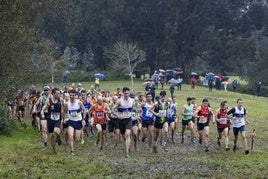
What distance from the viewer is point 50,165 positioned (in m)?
14.9

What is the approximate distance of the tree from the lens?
2621 inches

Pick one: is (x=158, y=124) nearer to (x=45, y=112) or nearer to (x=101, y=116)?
(x=101, y=116)

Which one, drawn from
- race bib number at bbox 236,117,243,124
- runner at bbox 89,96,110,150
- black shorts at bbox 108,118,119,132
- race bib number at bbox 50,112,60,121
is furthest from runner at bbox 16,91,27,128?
race bib number at bbox 236,117,243,124

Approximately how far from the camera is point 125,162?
15672 mm

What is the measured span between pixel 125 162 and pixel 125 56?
169 feet

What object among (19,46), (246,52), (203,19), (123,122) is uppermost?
(203,19)

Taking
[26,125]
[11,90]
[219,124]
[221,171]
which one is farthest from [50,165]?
[26,125]

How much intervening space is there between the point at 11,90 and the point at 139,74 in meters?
50.8

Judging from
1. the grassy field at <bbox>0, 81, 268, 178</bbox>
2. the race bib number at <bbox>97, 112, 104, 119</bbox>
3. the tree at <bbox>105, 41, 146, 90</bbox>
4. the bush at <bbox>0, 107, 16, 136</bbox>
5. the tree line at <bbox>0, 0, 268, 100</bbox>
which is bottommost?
the grassy field at <bbox>0, 81, 268, 178</bbox>

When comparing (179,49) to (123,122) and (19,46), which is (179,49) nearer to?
(19,46)

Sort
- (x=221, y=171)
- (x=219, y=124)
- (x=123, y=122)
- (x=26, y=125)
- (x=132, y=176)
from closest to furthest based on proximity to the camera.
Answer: (x=132, y=176)
(x=221, y=171)
(x=123, y=122)
(x=219, y=124)
(x=26, y=125)

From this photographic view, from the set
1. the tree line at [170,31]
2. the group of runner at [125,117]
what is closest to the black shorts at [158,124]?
the group of runner at [125,117]

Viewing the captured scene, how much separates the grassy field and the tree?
45.6 m

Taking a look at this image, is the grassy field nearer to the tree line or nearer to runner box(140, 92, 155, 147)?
runner box(140, 92, 155, 147)
